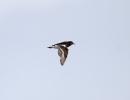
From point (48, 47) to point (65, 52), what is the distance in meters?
2.68

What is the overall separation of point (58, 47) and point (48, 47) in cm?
125

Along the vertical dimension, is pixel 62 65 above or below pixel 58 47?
below

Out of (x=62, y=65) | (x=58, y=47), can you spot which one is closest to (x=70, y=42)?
(x=58, y=47)

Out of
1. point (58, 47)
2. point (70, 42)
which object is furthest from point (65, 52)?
point (70, 42)

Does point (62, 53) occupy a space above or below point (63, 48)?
below

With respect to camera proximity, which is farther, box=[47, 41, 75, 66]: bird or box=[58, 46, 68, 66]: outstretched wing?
box=[47, 41, 75, 66]: bird

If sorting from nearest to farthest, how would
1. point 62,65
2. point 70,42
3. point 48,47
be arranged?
point 62,65
point 48,47
point 70,42

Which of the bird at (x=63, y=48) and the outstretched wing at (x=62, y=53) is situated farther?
the bird at (x=63, y=48)

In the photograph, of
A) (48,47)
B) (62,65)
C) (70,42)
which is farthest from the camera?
(70,42)

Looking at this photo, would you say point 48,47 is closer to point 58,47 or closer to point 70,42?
point 58,47

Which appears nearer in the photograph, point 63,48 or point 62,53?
point 62,53

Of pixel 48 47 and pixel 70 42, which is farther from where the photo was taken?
pixel 70 42

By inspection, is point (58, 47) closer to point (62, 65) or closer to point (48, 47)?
point (48, 47)

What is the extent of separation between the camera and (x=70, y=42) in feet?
147
